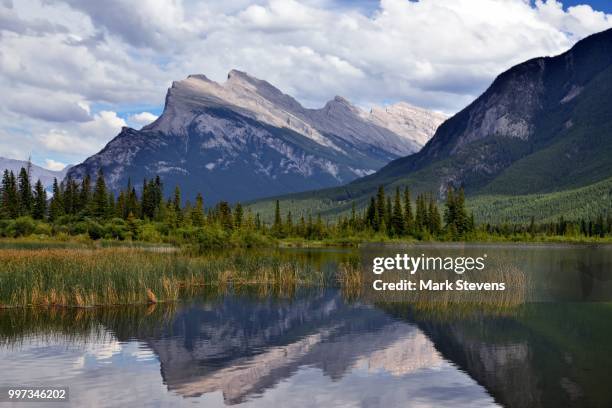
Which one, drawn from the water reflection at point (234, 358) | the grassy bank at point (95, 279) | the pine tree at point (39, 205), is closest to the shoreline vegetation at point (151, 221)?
the pine tree at point (39, 205)

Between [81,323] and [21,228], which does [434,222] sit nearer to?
[21,228]

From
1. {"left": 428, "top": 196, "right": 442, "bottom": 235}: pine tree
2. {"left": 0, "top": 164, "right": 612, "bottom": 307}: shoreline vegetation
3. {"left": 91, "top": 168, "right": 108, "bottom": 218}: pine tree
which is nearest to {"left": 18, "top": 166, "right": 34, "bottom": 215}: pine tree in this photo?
{"left": 0, "top": 164, "right": 612, "bottom": 307}: shoreline vegetation

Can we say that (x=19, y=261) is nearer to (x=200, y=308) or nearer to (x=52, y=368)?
(x=200, y=308)

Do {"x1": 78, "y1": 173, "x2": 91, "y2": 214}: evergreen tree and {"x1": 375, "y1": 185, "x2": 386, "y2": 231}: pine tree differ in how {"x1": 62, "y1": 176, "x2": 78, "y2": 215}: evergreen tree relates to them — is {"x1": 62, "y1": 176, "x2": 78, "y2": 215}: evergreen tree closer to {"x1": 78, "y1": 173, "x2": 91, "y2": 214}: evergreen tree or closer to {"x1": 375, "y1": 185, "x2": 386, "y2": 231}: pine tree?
{"x1": 78, "y1": 173, "x2": 91, "y2": 214}: evergreen tree

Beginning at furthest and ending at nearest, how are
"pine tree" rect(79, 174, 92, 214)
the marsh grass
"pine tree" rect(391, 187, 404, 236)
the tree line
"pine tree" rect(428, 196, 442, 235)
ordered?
"pine tree" rect(428, 196, 442, 235), "pine tree" rect(391, 187, 404, 236), "pine tree" rect(79, 174, 92, 214), the tree line, the marsh grass

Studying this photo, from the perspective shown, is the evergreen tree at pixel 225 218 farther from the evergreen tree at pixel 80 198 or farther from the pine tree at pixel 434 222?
the pine tree at pixel 434 222

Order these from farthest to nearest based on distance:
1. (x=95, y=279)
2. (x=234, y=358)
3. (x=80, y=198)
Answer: (x=80, y=198)
(x=95, y=279)
(x=234, y=358)

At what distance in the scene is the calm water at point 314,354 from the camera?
2802 centimetres

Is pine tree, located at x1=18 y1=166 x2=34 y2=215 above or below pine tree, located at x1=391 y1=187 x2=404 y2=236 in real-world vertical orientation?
above

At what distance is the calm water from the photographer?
28016 millimetres

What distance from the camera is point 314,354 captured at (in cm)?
3619

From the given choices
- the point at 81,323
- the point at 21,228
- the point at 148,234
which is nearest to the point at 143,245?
the point at 148,234

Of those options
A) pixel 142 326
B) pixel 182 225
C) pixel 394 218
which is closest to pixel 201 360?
pixel 142 326

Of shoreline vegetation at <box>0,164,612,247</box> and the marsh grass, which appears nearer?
the marsh grass
